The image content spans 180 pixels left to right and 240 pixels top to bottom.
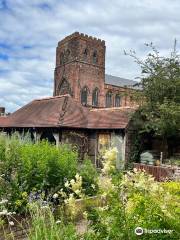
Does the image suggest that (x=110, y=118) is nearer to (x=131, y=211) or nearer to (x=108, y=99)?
(x=131, y=211)

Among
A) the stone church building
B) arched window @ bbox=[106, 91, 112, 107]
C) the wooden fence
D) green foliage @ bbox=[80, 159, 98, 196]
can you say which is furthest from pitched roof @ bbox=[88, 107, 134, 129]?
arched window @ bbox=[106, 91, 112, 107]

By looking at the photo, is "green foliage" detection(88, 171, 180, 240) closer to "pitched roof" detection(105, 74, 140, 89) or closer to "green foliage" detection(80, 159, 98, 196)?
"green foliage" detection(80, 159, 98, 196)

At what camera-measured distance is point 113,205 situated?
12.9 feet

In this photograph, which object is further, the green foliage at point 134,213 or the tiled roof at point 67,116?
the tiled roof at point 67,116

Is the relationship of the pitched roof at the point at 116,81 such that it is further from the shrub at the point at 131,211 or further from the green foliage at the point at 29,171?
the shrub at the point at 131,211

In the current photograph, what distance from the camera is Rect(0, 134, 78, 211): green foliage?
24.8ft

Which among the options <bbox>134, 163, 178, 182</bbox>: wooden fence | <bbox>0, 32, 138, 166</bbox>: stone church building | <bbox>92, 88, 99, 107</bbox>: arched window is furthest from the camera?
<bbox>92, 88, 99, 107</bbox>: arched window

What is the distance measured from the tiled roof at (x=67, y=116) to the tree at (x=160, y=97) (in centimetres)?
154

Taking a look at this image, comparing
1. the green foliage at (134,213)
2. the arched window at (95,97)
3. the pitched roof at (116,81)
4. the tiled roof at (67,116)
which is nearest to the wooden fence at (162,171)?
the tiled roof at (67,116)

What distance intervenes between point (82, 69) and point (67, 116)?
106ft

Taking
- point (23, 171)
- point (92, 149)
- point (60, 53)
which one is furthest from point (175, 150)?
point (60, 53)

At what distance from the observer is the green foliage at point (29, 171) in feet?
24.8

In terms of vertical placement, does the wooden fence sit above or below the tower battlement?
below

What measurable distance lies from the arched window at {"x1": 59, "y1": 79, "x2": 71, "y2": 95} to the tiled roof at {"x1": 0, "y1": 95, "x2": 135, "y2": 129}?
26.8m
